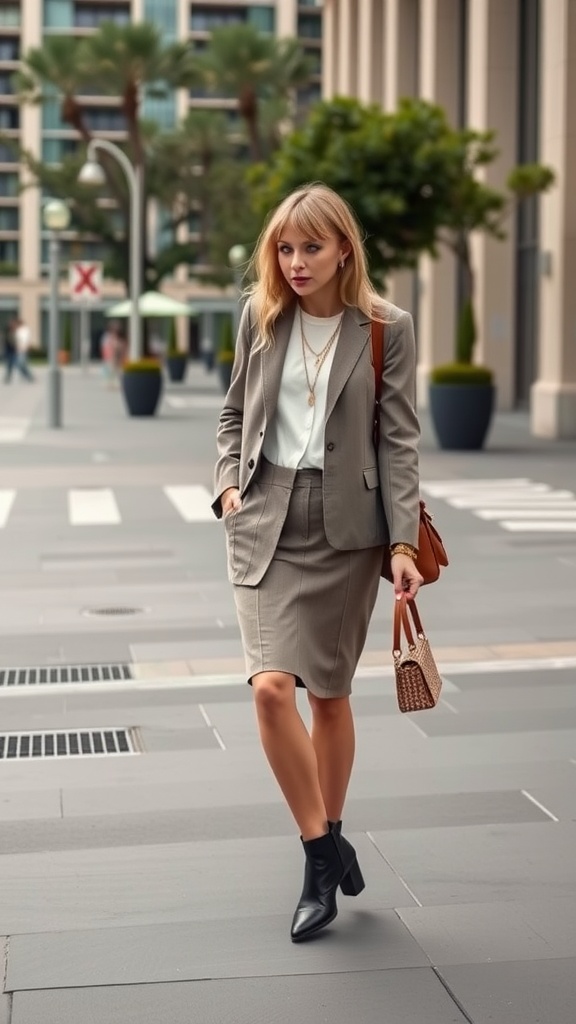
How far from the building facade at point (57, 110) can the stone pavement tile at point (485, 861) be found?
293 feet

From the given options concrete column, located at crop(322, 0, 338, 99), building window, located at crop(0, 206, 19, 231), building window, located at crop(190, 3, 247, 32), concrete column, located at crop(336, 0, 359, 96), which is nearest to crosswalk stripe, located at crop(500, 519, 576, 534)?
concrete column, located at crop(336, 0, 359, 96)

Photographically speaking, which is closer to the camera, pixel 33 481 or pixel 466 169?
pixel 33 481

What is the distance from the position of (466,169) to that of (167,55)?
1323 inches

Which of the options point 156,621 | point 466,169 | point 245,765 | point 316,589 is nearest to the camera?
point 316,589

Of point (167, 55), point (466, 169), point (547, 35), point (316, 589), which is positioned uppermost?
point (167, 55)

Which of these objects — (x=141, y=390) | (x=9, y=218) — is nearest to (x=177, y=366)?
(x=141, y=390)

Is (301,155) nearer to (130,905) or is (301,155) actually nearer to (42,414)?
(42,414)

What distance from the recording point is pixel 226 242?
2174 inches

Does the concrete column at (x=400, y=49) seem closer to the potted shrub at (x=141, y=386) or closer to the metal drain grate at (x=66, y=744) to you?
the potted shrub at (x=141, y=386)

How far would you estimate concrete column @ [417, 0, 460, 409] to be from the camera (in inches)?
1366

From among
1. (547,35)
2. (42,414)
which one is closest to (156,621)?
(547,35)

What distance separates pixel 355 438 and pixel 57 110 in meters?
98.0

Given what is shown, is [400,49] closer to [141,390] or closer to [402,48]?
[402,48]

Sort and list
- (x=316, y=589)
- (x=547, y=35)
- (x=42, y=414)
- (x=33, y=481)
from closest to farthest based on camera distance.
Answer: (x=316, y=589), (x=33, y=481), (x=547, y=35), (x=42, y=414)
